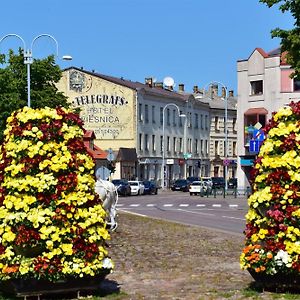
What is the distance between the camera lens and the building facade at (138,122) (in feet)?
271

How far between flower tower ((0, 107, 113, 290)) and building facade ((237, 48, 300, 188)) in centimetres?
5292

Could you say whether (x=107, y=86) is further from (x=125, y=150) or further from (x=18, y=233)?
(x=18, y=233)

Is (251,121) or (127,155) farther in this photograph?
(127,155)

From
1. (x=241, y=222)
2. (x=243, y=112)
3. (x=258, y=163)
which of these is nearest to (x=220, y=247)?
(x=258, y=163)

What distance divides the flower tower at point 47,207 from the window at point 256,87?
5578 cm

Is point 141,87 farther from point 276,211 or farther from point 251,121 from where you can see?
point 276,211

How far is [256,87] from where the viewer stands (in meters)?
64.8

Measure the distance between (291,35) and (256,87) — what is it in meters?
41.0

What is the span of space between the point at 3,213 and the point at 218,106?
94590 millimetres

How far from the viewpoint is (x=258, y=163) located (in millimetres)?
9773

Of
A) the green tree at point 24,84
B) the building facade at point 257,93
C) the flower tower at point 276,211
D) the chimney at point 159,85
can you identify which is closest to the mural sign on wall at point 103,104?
the chimney at point 159,85

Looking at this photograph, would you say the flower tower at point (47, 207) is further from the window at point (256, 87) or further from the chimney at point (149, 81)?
the chimney at point (149, 81)

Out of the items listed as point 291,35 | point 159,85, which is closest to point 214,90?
point 159,85

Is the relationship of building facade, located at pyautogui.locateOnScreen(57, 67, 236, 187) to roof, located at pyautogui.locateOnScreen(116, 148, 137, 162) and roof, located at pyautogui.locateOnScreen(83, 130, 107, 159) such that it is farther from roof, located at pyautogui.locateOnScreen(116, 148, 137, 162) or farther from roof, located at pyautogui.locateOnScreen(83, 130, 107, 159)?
roof, located at pyautogui.locateOnScreen(83, 130, 107, 159)
